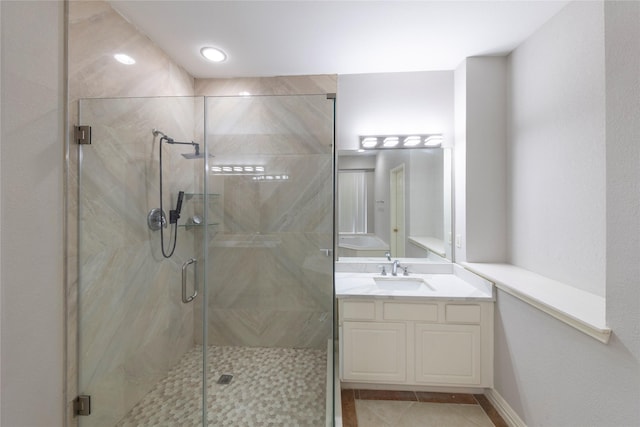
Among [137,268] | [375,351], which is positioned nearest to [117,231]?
[137,268]

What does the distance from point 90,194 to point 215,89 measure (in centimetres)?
137

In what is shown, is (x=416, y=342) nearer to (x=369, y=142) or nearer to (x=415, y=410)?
(x=415, y=410)

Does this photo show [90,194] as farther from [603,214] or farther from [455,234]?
[603,214]

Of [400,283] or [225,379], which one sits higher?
[400,283]

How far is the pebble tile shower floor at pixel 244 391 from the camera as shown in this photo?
149 cm

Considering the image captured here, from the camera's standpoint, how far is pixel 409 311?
1.71m

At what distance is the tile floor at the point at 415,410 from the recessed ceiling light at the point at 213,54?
2.69 metres

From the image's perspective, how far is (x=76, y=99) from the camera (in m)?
1.30

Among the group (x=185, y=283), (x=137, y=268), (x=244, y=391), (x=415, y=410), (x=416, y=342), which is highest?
(x=137, y=268)

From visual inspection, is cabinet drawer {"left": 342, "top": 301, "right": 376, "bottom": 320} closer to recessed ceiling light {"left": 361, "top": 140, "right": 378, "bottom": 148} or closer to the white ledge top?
the white ledge top

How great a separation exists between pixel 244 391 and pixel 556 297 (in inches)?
73.8

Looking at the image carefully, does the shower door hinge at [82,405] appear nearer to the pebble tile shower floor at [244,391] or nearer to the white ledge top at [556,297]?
the pebble tile shower floor at [244,391]

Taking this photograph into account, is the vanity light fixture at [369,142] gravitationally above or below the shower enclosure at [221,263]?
above

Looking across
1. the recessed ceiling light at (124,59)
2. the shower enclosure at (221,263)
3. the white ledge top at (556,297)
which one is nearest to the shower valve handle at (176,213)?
the shower enclosure at (221,263)
